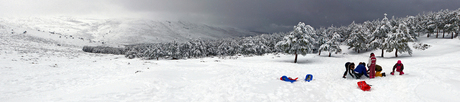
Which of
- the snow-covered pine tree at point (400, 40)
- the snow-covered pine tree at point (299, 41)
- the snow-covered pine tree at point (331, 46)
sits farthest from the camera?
the snow-covered pine tree at point (331, 46)

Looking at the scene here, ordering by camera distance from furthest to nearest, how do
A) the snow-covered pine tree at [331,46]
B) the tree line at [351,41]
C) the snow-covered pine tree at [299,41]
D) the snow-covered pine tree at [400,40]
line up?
the snow-covered pine tree at [331,46], the snow-covered pine tree at [400,40], the tree line at [351,41], the snow-covered pine tree at [299,41]

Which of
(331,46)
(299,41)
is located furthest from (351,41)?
(299,41)

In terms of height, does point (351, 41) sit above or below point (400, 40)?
above

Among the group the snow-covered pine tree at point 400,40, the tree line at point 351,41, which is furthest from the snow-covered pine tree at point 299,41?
the snow-covered pine tree at point 400,40

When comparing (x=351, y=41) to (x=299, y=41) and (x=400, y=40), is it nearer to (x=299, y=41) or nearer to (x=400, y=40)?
(x=400, y=40)

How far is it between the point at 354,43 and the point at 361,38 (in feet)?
7.23

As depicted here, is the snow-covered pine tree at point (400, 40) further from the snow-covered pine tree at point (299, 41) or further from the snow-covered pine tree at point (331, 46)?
the snow-covered pine tree at point (299, 41)

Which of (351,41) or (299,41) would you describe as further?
(351,41)

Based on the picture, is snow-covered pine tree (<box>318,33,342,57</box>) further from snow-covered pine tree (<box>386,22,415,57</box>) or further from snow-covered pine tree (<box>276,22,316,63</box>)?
snow-covered pine tree (<box>276,22,316,63</box>)

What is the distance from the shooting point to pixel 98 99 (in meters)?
6.21

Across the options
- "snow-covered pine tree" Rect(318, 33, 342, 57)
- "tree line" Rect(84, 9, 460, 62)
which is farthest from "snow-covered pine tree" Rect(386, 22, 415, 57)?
"snow-covered pine tree" Rect(318, 33, 342, 57)

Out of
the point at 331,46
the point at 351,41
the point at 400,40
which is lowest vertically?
the point at 331,46

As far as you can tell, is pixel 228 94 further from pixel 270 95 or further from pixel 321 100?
pixel 321 100

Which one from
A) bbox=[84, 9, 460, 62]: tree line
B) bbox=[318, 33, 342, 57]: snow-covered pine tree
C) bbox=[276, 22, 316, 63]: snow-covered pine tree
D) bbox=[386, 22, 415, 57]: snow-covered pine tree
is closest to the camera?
bbox=[276, 22, 316, 63]: snow-covered pine tree
